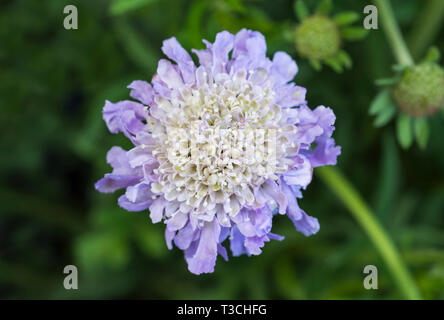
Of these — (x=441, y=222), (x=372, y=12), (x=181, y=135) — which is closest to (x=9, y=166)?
(x=181, y=135)

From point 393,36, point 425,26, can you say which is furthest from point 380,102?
point 425,26

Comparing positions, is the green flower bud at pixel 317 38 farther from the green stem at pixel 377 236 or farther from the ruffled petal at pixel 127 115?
the ruffled petal at pixel 127 115

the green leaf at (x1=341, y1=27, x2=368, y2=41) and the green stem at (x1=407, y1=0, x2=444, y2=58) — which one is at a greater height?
the green stem at (x1=407, y1=0, x2=444, y2=58)

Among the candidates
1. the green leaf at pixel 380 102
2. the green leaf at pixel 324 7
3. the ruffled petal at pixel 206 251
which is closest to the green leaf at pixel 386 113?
the green leaf at pixel 380 102

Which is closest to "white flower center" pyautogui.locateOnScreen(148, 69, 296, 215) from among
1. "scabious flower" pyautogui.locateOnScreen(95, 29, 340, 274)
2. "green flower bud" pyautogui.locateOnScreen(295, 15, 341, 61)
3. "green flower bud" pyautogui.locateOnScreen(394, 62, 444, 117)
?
"scabious flower" pyautogui.locateOnScreen(95, 29, 340, 274)

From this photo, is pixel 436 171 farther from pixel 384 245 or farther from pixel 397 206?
pixel 384 245

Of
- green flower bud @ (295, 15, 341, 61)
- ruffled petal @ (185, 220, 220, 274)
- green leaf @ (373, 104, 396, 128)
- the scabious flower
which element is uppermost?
green flower bud @ (295, 15, 341, 61)

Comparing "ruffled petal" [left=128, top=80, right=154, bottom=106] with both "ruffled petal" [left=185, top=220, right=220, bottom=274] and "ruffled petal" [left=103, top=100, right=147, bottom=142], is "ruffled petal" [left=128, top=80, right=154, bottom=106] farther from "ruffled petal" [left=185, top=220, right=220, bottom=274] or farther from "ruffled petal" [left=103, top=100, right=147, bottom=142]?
"ruffled petal" [left=185, top=220, right=220, bottom=274]
